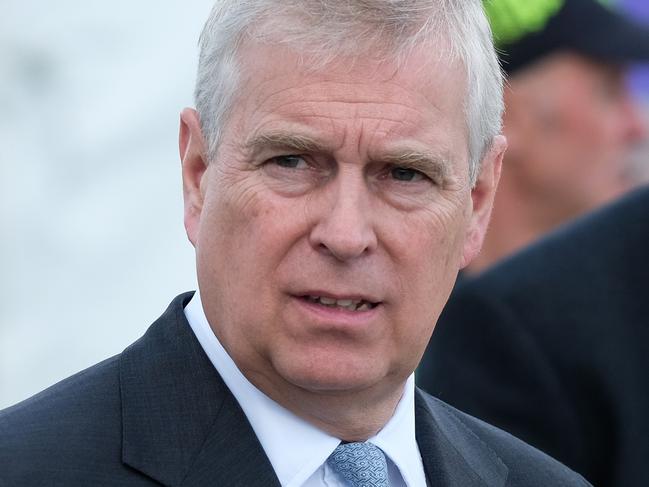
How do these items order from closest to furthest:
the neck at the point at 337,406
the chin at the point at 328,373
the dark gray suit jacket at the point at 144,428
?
the dark gray suit jacket at the point at 144,428, the chin at the point at 328,373, the neck at the point at 337,406

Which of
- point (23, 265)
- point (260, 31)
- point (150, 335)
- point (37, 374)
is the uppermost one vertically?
point (260, 31)

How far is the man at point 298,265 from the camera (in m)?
3.11

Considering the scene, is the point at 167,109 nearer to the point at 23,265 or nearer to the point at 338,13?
the point at 23,265

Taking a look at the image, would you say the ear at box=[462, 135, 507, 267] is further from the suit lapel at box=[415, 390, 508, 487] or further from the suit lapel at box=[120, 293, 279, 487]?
the suit lapel at box=[120, 293, 279, 487]

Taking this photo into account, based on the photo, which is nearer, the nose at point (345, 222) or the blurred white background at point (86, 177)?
the nose at point (345, 222)

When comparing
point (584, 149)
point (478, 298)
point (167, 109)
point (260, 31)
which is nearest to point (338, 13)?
point (260, 31)

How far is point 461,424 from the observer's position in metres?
3.75

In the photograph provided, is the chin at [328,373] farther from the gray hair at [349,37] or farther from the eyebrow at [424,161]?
the gray hair at [349,37]

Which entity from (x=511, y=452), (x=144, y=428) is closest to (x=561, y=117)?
(x=511, y=452)

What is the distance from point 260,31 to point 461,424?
1.09 m

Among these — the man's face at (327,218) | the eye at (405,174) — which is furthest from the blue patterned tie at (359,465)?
the eye at (405,174)

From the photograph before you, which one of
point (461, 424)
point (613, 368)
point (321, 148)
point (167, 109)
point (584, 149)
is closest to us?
point (321, 148)

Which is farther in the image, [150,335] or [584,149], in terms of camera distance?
[584,149]

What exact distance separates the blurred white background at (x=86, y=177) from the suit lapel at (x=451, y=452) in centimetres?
342
